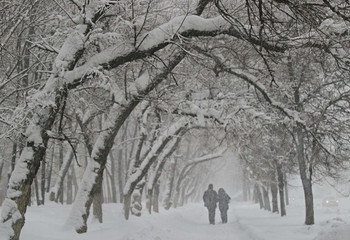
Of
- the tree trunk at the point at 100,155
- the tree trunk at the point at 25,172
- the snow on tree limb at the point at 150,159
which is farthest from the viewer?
the snow on tree limb at the point at 150,159

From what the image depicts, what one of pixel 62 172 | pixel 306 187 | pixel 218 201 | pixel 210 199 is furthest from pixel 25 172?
pixel 218 201

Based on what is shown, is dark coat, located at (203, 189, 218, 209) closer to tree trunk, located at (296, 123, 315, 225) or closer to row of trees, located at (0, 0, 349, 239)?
row of trees, located at (0, 0, 349, 239)

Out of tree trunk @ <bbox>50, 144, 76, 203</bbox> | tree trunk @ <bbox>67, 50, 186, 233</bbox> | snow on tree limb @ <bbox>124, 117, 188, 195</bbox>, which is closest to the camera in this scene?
tree trunk @ <bbox>67, 50, 186, 233</bbox>

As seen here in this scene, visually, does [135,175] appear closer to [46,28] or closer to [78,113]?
[78,113]

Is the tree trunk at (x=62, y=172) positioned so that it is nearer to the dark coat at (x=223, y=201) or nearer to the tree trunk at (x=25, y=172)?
the dark coat at (x=223, y=201)

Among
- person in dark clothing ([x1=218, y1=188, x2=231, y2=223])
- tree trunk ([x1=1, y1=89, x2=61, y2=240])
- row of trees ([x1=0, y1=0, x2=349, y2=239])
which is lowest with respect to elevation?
person in dark clothing ([x1=218, y1=188, x2=231, y2=223])

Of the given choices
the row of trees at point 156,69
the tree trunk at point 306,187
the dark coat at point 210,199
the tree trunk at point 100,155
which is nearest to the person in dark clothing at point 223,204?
the dark coat at point 210,199

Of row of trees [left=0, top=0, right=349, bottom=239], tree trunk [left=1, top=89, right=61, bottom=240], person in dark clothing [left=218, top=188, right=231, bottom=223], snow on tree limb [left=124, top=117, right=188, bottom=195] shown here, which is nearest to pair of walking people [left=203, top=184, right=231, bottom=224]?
person in dark clothing [left=218, top=188, right=231, bottom=223]

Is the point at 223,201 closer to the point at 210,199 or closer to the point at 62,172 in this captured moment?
the point at 210,199

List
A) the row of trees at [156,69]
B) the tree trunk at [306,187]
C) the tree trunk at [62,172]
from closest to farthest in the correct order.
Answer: the row of trees at [156,69]
the tree trunk at [306,187]
the tree trunk at [62,172]

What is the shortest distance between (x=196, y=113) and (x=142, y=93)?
2.91m

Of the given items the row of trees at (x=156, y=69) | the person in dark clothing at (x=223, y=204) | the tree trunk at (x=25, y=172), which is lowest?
the person in dark clothing at (x=223, y=204)

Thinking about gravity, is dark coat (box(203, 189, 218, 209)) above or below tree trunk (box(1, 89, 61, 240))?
below

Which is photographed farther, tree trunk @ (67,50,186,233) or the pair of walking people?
the pair of walking people
